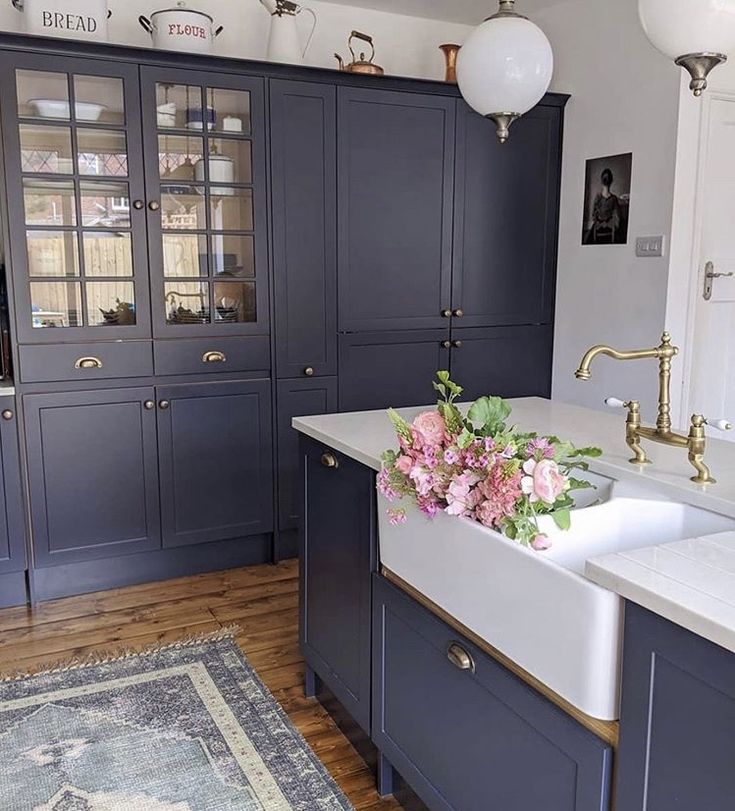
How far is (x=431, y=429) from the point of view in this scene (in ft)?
5.03

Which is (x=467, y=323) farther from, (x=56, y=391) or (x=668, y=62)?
(x=56, y=391)

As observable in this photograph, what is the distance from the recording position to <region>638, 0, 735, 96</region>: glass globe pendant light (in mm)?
1567

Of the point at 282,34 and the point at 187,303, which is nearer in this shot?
the point at 187,303

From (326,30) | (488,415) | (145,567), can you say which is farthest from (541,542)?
(326,30)

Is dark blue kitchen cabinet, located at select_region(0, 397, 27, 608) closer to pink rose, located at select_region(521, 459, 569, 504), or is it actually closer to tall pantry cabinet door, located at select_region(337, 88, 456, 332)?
tall pantry cabinet door, located at select_region(337, 88, 456, 332)

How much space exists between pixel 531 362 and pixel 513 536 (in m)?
2.71

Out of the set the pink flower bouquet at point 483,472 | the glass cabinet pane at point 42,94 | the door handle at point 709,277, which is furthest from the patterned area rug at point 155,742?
the door handle at point 709,277

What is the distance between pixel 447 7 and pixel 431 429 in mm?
2979

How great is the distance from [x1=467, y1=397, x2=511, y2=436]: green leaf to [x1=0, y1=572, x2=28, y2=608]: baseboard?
2.30 m

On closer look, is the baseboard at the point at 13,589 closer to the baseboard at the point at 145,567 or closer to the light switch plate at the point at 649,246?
the baseboard at the point at 145,567

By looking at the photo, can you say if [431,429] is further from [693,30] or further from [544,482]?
[693,30]

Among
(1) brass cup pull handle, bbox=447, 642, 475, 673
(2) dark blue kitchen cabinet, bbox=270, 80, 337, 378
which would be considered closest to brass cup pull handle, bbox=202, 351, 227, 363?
(2) dark blue kitchen cabinet, bbox=270, 80, 337, 378

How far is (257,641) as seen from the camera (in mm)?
2807

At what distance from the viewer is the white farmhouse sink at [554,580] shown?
3.81ft
